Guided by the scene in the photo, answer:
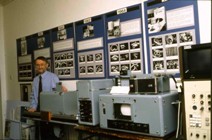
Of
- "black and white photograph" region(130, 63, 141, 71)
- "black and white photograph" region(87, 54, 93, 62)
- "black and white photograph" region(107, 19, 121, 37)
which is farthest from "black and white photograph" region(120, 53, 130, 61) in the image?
"black and white photograph" region(87, 54, 93, 62)

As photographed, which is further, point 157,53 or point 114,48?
point 114,48

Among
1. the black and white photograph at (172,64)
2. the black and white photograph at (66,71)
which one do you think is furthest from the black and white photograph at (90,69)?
the black and white photograph at (172,64)

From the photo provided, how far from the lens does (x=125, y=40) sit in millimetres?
2701

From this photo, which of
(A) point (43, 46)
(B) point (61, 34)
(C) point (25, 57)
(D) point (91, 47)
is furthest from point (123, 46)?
(C) point (25, 57)

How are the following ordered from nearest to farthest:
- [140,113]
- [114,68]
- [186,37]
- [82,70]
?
[140,113], [186,37], [114,68], [82,70]

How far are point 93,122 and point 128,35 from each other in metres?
1.13

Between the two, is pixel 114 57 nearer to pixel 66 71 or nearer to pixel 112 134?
pixel 66 71

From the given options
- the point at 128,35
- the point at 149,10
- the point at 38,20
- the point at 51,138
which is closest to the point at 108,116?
the point at 128,35

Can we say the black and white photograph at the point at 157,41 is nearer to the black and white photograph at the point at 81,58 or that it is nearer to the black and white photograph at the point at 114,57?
the black and white photograph at the point at 114,57

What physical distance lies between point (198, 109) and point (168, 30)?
0.99 m

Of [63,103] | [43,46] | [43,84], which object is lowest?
[63,103]

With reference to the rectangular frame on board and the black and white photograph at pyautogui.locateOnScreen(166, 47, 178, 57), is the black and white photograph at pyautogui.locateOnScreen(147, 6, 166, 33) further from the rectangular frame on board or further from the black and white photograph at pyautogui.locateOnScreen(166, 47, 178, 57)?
the rectangular frame on board

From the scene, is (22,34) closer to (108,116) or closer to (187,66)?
(108,116)

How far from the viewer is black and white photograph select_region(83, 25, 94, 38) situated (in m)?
3.05
